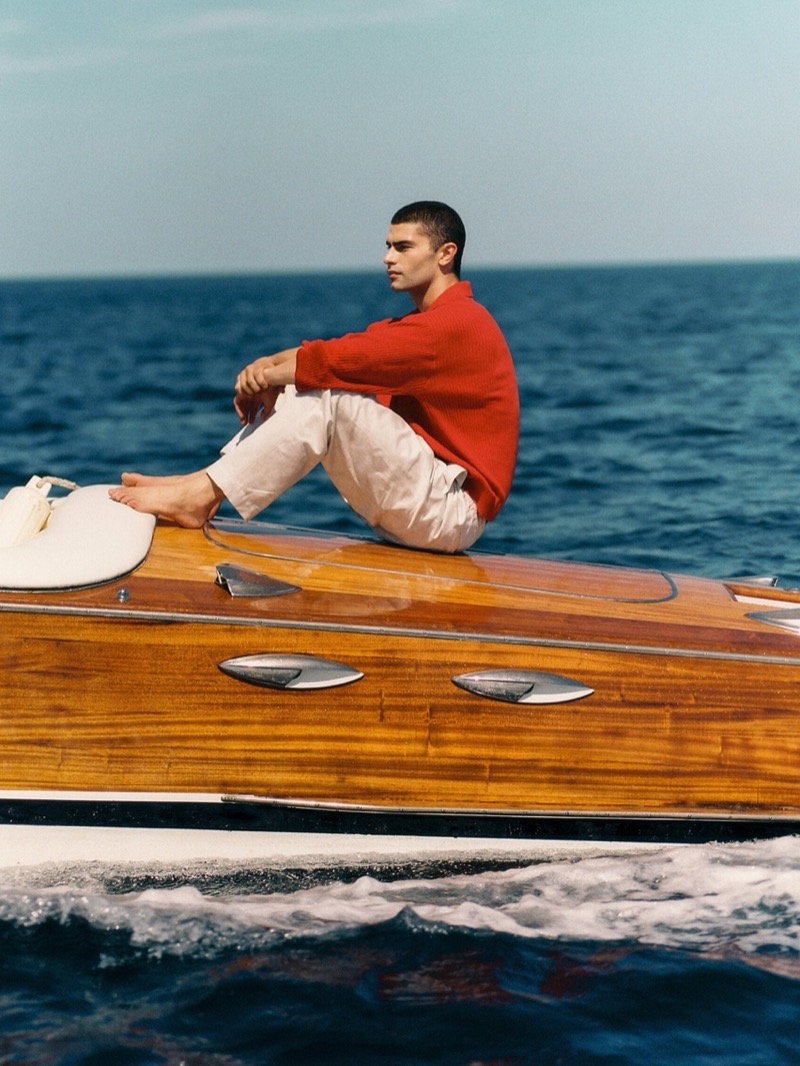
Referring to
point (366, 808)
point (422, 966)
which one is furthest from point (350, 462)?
point (422, 966)

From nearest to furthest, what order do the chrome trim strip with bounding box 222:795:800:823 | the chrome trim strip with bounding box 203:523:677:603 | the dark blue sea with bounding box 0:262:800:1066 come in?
1. the dark blue sea with bounding box 0:262:800:1066
2. the chrome trim strip with bounding box 222:795:800:823
3. the chrome trim strip with bounding box 203:523:677:603

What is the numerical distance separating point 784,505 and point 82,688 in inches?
261

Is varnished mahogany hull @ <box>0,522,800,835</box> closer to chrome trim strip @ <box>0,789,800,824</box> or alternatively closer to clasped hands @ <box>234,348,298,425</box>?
chrome trim strip @ <box>0,789,800,824</box>

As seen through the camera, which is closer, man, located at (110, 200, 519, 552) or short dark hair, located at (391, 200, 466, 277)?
man, located at (110, 200, 519, 552)

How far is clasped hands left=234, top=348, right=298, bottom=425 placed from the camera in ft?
13.9

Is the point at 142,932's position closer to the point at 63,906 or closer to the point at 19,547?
the point at 63,906

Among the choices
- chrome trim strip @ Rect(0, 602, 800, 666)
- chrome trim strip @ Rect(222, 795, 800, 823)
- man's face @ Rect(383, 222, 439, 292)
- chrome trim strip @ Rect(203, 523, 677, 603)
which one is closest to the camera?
chrome trim strip @ Rect(0, 602, 800, 666)

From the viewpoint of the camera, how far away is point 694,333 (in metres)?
33.7

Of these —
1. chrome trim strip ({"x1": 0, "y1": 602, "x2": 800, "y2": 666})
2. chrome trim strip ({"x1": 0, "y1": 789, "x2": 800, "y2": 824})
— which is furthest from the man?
chrome trim strip ({"x1": 0, "y1": 789, "x2": 800, "y2": 824})

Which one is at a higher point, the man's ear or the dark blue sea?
the man's ear

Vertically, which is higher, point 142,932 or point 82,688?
point 82,688

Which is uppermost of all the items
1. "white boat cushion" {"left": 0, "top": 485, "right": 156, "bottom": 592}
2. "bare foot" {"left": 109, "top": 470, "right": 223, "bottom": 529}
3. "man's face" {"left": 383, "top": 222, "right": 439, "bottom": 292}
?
"man's face" {"left": 383, "top": 222, "right": 439, "bottom": 292}

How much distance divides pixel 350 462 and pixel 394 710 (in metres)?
Result: 0.82

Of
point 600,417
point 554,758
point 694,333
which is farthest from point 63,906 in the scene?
point 694,333
